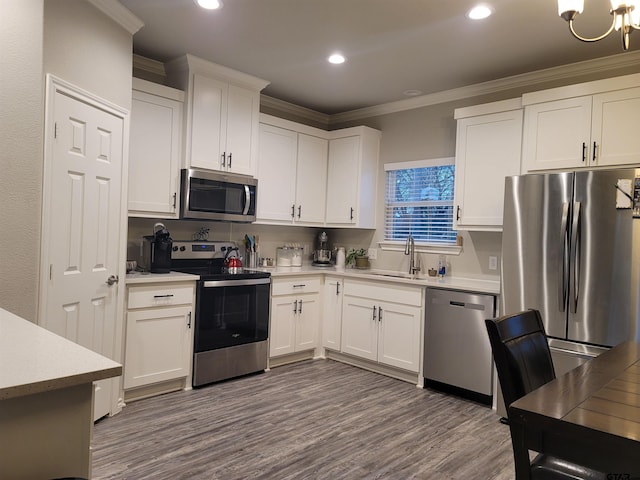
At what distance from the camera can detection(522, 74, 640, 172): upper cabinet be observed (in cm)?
303

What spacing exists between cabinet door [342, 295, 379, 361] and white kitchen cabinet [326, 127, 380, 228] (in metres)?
0.91

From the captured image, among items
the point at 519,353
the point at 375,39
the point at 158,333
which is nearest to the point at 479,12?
the point at 375,39

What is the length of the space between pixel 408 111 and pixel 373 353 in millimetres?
2436

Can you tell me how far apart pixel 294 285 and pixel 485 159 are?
2003mm

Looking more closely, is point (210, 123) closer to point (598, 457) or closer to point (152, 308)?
point (152, 308)

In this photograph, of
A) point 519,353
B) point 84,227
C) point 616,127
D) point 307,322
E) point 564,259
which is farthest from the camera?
point 307,322

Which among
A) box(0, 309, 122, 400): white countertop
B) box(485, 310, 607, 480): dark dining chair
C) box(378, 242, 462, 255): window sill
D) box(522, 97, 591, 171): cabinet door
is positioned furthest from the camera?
box(378, 242, 462, 255): window sill

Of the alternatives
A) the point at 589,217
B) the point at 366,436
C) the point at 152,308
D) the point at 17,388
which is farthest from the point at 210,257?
the point at 17,388

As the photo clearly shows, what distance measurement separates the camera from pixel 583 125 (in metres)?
3.20

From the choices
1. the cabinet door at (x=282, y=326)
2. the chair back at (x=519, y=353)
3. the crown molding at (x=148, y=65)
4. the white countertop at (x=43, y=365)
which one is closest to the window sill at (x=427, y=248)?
the cabinet door at (x=282, y=326)

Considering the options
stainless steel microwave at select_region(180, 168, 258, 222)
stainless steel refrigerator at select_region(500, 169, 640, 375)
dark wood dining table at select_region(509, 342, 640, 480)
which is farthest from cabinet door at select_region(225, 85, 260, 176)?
dark wood dining table at select_region(509, 342, 640, 480)

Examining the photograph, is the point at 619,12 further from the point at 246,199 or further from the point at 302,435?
the point at 246,199

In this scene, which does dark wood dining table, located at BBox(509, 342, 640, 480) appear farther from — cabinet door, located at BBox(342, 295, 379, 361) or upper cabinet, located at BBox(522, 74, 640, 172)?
cabinet door, located at BBox(342, 295, 379, 361)

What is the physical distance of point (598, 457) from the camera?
1098 mm
